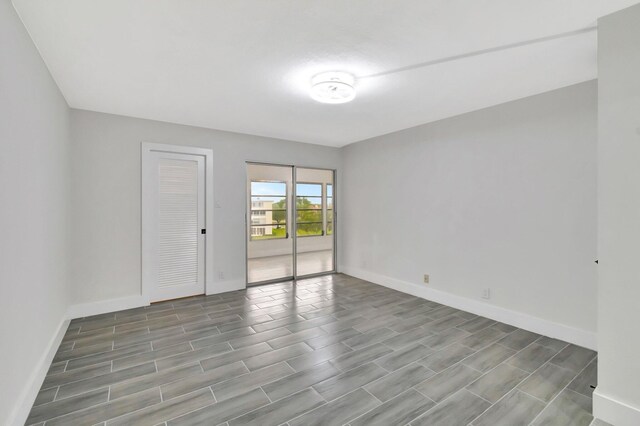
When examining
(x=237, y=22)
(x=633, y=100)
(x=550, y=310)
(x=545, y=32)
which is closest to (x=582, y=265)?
(x=550, y=310)

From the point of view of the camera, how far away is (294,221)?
17.9 feet

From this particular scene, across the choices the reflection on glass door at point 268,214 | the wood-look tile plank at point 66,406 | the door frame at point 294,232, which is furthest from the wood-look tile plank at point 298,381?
the reflection on glass door at point 268,214

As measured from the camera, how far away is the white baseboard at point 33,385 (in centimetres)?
177

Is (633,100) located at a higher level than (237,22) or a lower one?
lower

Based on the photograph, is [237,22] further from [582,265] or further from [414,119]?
[582,265]

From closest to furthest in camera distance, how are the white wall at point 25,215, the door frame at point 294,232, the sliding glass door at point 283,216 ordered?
the white wall at point 25,215 → the door frame at point 294,232 → the sliding glass door at point 283,216

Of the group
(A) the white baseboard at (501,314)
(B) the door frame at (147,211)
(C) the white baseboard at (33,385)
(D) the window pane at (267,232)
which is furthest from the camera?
(D) the window pane at (267,232)

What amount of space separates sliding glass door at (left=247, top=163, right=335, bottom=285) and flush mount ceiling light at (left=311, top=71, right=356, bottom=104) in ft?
14.0

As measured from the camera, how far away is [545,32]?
204 cm

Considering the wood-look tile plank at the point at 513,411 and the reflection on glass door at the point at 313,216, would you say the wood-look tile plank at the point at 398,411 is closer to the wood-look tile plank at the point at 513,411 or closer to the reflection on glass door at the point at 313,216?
the wood-look tile plank at the point at 513,411

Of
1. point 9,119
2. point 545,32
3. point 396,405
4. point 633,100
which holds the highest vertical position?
point 545,32

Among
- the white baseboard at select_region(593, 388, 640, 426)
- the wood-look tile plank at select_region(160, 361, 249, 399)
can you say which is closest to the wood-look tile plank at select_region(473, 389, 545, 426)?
the white baseboard at select_region(593, 388, 640, 426)

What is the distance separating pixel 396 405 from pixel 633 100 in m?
2.46

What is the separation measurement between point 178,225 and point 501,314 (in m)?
4.39
